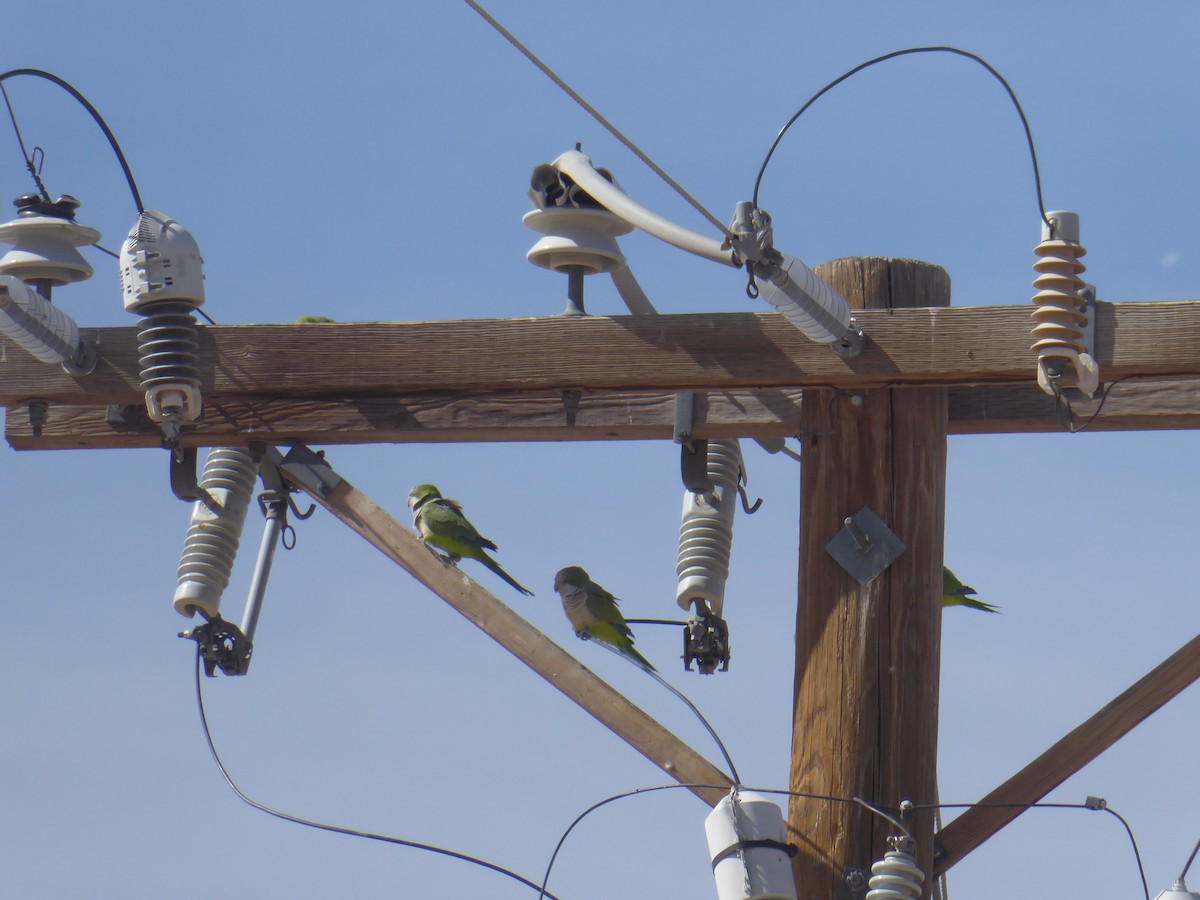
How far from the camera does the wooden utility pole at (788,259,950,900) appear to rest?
4090mm

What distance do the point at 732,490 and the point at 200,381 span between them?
141 centimetres

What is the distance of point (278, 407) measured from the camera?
4797mm

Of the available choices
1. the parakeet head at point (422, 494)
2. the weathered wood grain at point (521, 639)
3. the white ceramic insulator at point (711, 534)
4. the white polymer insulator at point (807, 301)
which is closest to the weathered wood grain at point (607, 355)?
the white polymer insulator at point (807, 301)

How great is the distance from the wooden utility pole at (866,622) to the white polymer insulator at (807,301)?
0.74 feet

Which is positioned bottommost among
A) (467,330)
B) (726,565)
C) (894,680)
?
(894,680)

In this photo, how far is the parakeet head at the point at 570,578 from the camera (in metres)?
6.03

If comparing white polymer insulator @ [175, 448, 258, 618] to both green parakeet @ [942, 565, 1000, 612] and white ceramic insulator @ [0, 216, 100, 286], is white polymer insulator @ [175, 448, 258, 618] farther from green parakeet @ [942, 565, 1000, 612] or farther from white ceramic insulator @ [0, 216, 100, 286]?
green parakeet @ [942, 565, 1000, 612]

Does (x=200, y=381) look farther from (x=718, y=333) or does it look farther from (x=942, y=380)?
(x=942, y=380)

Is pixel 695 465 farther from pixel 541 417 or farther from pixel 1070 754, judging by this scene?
pixel 1070 754

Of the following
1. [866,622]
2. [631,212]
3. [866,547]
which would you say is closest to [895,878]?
[866,622]

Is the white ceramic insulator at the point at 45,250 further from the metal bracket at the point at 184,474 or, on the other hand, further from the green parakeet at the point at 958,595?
the green parakeet at the point at 958,595

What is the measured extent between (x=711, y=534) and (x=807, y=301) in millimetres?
1004

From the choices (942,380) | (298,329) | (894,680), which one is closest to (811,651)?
(894,680)

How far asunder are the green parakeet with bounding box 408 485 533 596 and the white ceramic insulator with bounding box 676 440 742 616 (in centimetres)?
143
